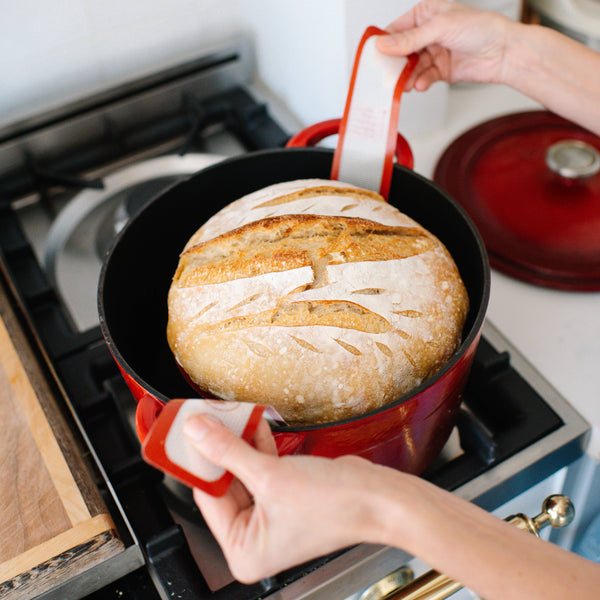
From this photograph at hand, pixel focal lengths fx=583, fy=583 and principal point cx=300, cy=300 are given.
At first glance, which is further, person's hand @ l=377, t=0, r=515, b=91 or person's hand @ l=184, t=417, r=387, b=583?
person's hand @ l=377, t=0, r=515, b=91

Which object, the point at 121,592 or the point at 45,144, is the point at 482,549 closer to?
the point at 121,592

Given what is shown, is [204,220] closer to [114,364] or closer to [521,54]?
[114,364]

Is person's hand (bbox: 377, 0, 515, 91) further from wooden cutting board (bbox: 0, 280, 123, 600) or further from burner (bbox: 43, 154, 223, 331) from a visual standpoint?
wooden cutting board (bbox: 0, 280, 123, 600)

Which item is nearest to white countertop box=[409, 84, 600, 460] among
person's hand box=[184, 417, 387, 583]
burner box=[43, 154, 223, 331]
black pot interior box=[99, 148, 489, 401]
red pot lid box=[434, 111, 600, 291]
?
red pot lid box=[434, 111, 600, 291]

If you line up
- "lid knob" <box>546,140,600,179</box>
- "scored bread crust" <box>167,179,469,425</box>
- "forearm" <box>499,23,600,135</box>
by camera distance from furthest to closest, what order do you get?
"lid knob" <box>546,140,600,179</box>, "forearm" <box>499,23,600,135</box>, "scored bread crust" <box>167,179,469,425</box>

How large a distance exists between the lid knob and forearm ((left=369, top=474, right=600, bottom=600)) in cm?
66

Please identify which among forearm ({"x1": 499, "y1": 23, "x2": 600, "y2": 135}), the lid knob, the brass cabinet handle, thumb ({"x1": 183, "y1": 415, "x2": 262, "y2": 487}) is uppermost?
forearm ({"x1": 499, "y1": 23, "x2": 600, "y2": 135})

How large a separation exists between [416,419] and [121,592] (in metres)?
0.38

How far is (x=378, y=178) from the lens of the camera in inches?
28.3

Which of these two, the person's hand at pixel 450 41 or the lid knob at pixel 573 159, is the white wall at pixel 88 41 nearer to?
the person's hand at pixel 450 41

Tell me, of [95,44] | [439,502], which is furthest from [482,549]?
[95,44]

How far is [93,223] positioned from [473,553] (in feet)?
2.56

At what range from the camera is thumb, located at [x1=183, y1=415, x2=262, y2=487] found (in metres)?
0.41

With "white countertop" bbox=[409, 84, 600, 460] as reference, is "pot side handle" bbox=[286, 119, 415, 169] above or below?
above
